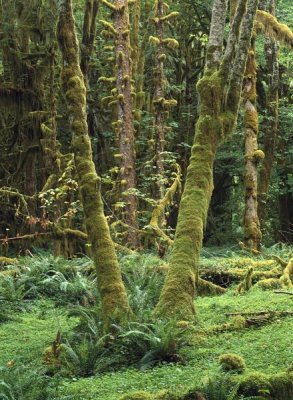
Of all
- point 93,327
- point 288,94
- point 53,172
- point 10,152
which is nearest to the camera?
point 93,327

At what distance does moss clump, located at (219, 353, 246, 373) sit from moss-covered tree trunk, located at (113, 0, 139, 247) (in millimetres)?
10084

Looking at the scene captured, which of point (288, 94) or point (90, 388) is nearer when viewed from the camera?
point (90, 388)

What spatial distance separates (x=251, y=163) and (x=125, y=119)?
401 centimetres

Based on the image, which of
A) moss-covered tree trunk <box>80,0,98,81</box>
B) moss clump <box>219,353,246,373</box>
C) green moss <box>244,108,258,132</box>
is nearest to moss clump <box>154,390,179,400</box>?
moss clump <box>219,353,246,373</box>

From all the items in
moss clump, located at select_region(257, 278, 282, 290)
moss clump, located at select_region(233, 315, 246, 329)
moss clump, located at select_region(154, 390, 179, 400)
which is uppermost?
moss clump, located at select_region(154, 390, 179, 400)

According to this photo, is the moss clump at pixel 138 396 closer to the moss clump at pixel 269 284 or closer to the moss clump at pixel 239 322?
the moss clump at pixel 239 322

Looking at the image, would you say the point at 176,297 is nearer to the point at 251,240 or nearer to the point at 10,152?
the point at 251,240

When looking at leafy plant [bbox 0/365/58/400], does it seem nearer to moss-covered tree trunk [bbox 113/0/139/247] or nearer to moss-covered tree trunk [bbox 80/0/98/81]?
moss-covered tree trunk [bbox 113/0/139/247]

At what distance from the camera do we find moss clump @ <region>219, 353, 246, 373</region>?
→ 639 centimetres

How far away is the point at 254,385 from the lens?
19.0 ft

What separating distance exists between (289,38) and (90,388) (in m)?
13.3

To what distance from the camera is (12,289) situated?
12.6 meters

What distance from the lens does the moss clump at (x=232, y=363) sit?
6.39 m

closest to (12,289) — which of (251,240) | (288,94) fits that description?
(251,240)
